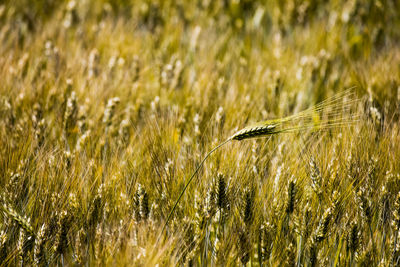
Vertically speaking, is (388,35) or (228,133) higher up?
(388,35)

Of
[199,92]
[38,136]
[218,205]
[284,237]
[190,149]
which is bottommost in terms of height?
[284,237]

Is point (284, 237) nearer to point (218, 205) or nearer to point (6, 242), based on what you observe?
point (218, 205)

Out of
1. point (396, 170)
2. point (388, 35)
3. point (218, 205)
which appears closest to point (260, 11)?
point (388, 35)


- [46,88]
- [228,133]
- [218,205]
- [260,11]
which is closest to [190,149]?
[228,133]

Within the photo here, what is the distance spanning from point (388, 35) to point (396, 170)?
1.59 m

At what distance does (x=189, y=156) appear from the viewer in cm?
120

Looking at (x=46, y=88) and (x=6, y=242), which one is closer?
(x=6, y=242)

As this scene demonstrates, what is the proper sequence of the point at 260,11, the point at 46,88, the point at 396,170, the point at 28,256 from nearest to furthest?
the point at 28,256 < the point at 396,170 < the point at 46,88 < the point at 260,11

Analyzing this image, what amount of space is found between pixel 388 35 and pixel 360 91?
0.94m

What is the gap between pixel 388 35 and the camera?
248 centimetres

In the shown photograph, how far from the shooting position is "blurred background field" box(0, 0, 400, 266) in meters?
1.03

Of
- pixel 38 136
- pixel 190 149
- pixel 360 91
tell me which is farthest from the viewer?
pixel 360 91

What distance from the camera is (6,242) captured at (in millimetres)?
1030

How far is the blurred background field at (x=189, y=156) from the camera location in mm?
1034
